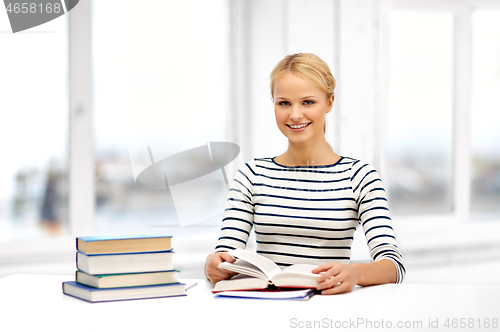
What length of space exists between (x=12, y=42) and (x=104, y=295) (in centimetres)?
152

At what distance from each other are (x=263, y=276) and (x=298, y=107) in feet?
1.71

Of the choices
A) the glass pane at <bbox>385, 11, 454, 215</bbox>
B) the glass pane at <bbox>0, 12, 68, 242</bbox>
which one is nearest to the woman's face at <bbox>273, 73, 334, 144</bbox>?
the glass pane at <bbox>0, 12, 68, 242</bbox>

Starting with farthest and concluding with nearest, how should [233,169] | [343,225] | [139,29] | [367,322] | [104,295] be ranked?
1. [233,169]
2. [139,29]
3. [343,225]
4. [104,295]
5. [367,322]

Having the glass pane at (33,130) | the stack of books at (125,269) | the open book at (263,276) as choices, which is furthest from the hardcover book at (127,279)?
the glass pane at (33,130)

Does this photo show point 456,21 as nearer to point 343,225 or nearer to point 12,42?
point 343,225

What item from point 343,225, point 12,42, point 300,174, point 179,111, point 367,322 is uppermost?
point 12,42

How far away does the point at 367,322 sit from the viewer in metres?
0.92

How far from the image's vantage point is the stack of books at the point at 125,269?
104 centimetres

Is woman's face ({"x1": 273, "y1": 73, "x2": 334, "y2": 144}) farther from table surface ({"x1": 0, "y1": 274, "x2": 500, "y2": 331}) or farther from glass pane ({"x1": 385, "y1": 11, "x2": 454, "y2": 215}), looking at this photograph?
glass pane ({"x1": 385, "y1": 11, "x2": 454, "y2": 215})

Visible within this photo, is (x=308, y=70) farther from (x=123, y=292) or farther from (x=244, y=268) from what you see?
(x=123, y=292)

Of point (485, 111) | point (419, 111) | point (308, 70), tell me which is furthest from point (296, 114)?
point (485, 111)

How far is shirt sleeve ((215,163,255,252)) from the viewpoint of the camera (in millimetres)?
1434

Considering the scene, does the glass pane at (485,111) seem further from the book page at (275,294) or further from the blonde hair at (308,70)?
the book page at (275,294)

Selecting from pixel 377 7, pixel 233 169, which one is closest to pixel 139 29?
pixel 233 169
